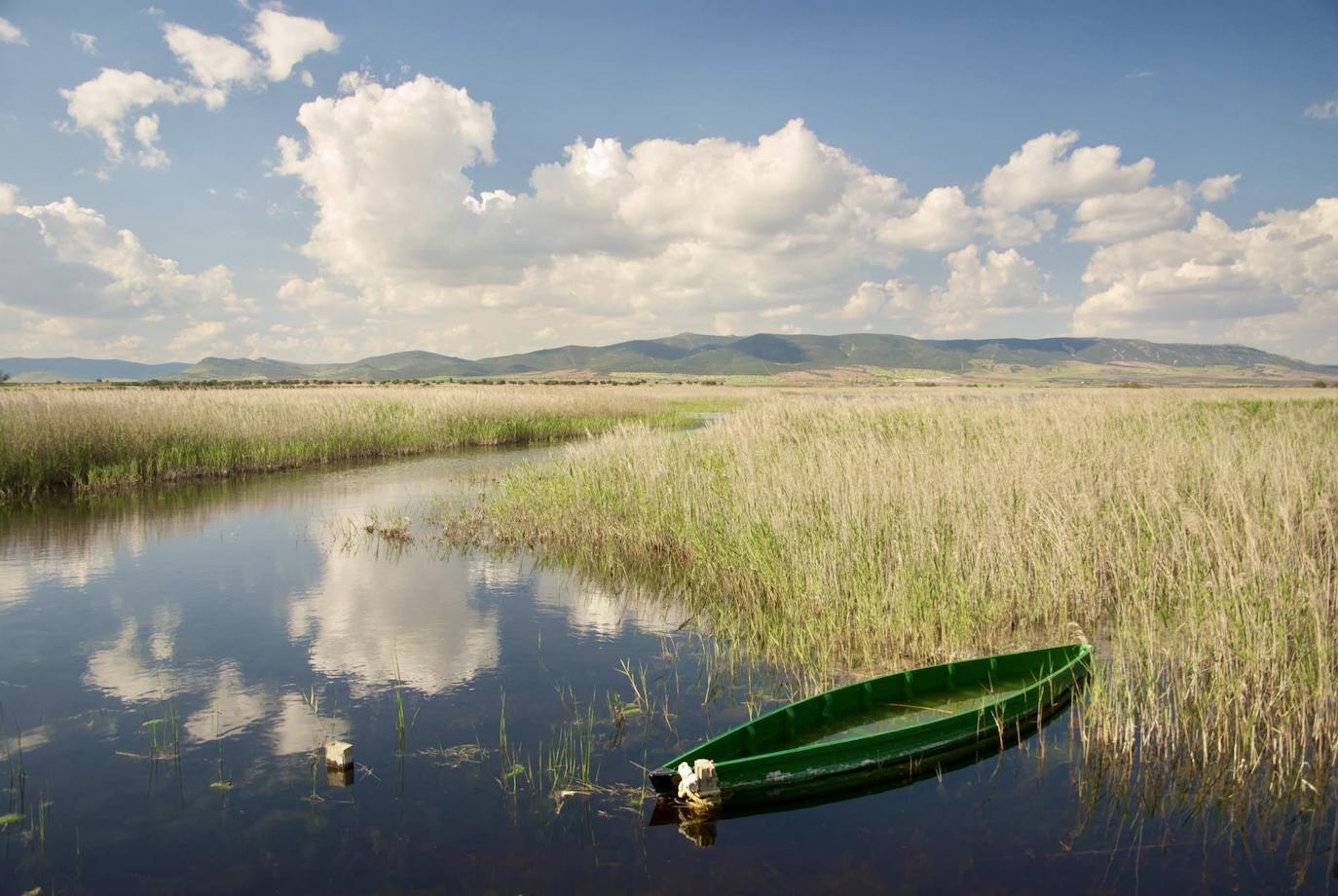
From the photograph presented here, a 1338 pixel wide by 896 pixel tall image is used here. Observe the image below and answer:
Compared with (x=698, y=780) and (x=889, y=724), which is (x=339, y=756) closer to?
(x=698, y=780)

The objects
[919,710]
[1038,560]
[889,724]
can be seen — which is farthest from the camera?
[1038,560]

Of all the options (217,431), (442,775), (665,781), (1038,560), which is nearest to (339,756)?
(442,775)

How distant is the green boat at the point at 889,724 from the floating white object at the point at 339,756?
7.63ft

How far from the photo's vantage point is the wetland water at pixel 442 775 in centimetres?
448

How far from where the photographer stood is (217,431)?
71.1 feet

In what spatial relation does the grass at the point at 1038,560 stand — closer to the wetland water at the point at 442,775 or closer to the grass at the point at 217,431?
the wetland water at the point at 442,775

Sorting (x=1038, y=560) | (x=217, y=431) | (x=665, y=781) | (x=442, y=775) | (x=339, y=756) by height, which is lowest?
(x=442, y=775)

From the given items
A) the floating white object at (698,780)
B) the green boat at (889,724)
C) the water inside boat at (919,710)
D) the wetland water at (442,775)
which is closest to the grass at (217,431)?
the wetland water at (442,775)

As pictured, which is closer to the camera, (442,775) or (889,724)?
(442,775)

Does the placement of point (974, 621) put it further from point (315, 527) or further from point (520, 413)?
point (520, 413)

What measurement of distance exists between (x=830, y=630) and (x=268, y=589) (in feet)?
25.3

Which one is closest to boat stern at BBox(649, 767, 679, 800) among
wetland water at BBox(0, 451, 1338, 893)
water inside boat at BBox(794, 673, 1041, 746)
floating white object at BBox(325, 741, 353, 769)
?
wetland water at BBox(0, 451, 1338, 893)

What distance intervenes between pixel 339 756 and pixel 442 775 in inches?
29.8

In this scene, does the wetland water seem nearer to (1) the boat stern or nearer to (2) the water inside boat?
(1) the boat stern
